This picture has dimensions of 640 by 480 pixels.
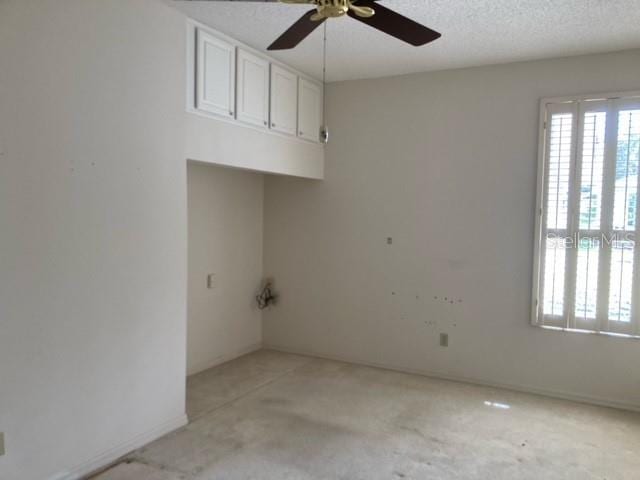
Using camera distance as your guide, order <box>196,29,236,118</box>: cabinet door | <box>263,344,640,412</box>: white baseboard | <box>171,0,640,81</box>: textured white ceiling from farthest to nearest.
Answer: <box>263,344,640,412</box>: white baseboard, <box>196,29,236,118</box>: cabinet door, <box>171,0,640,81</box>: textured white ceiling

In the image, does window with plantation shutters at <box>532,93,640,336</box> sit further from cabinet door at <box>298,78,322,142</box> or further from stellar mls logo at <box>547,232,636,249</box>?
cabinet door at <box>298,78,322,142</box>

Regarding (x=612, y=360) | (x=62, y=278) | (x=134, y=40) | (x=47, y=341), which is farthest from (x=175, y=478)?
(x=612, y=360)

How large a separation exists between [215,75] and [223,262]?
1883 mm

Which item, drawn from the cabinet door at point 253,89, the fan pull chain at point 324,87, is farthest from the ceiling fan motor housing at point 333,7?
the cabinet door at point 253,89

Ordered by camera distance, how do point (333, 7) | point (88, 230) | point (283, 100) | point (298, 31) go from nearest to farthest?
point (333, 7)
point (298, 31)
point (88, 230)
point (283, 100)

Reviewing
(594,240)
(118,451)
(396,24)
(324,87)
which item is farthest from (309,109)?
(118,451)

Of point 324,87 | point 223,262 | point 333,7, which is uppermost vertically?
point 324,87

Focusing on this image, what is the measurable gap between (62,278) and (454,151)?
318 cm

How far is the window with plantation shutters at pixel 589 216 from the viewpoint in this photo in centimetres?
374

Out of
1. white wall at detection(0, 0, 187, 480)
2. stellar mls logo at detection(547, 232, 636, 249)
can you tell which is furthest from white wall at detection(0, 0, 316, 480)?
stellar mls logo at detection(547, 232, 636, 249)

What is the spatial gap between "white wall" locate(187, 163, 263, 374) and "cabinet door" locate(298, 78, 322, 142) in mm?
803

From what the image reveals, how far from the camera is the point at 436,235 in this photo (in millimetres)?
4441

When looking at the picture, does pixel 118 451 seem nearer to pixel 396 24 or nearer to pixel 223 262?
pixel 223 262

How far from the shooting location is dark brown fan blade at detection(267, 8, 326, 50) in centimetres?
225
